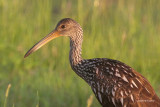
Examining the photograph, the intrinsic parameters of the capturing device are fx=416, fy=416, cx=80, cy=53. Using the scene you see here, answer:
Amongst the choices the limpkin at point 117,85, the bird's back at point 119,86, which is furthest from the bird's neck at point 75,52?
the bird's back at point 119,86

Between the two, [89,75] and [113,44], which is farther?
[113,44]

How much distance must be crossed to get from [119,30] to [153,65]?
46.7 inches

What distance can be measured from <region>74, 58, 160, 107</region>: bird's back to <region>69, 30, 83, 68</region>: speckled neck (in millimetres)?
364

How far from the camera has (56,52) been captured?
7566mm

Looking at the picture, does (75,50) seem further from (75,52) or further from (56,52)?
(56,52)

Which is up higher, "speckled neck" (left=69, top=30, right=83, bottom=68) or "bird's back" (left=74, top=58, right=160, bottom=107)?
"speckled neck" (left=69, top=30, right=83, bottom=68)

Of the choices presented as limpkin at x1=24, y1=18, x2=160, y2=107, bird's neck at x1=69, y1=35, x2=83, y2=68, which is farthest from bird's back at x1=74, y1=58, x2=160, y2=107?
bird's neck at x1=69, y1=35, x2=83, y2=68

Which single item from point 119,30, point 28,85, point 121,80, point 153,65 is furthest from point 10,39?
point 121,80

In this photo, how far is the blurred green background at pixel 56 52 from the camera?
6.23m

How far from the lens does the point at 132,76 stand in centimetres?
516

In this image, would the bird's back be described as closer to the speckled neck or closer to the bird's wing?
the bird's wing

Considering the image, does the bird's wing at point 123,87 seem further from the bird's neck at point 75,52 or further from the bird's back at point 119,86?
the bird's neck at point 75,52

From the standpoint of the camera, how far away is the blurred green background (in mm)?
6227

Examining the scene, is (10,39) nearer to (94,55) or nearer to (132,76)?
(94,55)
